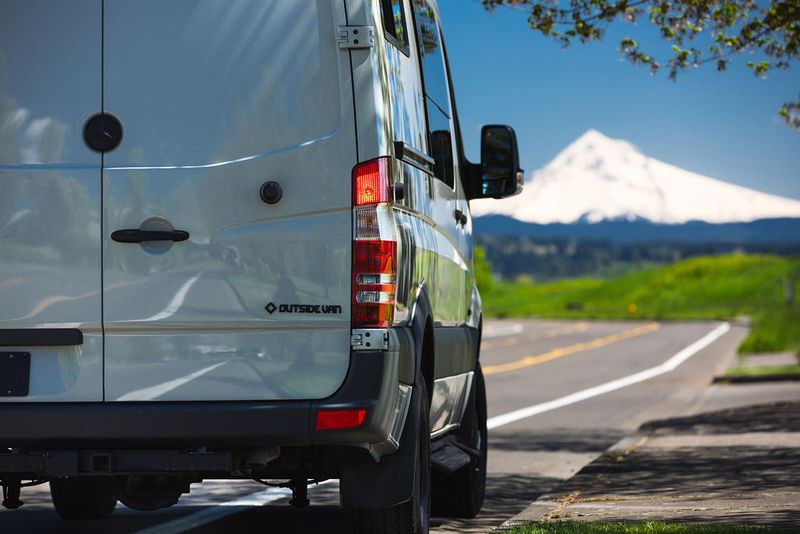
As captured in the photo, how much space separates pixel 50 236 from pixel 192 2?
109cm

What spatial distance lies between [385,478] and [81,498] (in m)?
3.16

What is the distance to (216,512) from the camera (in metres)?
9.79

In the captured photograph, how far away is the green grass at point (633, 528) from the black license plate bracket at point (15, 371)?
295cm

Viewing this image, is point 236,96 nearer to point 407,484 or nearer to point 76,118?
point 76,118

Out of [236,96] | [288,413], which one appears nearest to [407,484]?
[288,413]

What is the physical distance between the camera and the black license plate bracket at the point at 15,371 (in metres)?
6.28

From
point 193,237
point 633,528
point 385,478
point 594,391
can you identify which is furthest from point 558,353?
point 193,237

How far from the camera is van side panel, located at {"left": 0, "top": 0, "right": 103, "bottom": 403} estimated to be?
628cm

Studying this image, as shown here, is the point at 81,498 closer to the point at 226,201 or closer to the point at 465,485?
the point at 465,485

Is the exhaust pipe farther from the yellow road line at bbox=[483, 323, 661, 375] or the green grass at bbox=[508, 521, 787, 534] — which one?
the yellow road line at bbox=[483, 323, 661, 375]

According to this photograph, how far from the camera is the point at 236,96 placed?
6.41m

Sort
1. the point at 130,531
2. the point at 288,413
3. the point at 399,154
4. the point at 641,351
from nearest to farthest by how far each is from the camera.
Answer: the point at 288,413 < the point at 399,154 < the point at 130,531 < the point at 641,351

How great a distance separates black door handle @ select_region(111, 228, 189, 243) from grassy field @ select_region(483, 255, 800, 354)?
327 feet

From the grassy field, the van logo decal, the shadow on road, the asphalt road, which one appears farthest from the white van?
the grassy field
